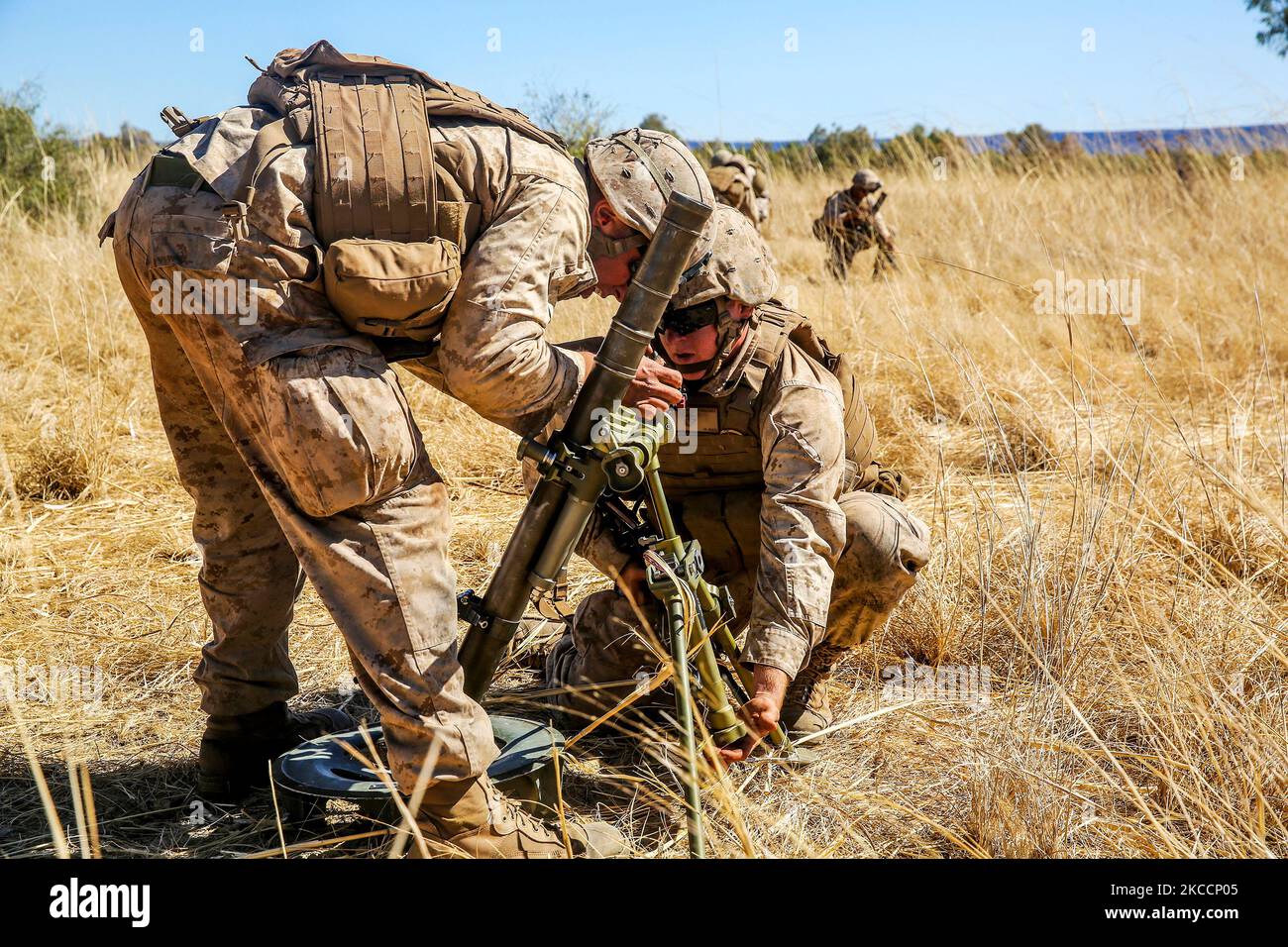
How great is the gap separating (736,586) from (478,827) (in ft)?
4.97

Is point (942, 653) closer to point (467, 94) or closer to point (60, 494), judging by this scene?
point (467, 94)

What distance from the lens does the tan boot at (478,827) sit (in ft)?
8.29

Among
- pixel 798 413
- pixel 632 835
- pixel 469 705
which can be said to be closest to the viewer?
pixel 469 705

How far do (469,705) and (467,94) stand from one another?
57.1 inches

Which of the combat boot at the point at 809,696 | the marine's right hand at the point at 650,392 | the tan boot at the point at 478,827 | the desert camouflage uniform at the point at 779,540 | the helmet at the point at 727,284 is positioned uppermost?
the helmet at the point at 727,284

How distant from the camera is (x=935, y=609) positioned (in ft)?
13.0

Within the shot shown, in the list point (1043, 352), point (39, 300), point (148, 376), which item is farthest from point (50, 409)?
point (1043, 352)

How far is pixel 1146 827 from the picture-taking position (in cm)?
266

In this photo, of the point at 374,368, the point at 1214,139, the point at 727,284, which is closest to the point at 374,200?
the point at 374,368

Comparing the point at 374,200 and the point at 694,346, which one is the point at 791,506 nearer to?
the point at 694,346

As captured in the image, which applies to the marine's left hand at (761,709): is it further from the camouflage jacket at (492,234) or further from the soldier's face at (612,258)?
the soldier's face at (612,258)

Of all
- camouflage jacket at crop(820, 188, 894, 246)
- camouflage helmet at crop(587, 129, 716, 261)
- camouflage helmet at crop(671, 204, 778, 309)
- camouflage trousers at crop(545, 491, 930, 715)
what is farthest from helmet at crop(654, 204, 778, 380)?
camouflage jacket at crop(820, 188, 894, 246)

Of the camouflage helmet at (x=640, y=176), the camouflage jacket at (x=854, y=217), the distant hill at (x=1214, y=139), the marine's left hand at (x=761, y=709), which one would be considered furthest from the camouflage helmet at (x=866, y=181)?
the marine's left hand at (x=761, y=709)

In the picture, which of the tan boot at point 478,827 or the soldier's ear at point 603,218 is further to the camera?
the soldier's ear at point 603,218
